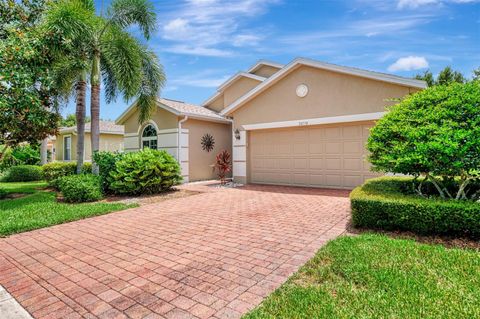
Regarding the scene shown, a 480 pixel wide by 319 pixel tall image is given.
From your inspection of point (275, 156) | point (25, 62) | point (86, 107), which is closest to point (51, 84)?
point (25, 62)

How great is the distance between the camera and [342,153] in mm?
10766

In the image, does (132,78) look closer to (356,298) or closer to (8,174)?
(356,298)

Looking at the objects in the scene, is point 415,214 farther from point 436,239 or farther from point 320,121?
point 320,121

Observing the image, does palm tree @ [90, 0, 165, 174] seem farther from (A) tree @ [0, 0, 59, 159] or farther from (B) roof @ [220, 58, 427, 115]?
(B) roof @ [220, 58, 427, 115]

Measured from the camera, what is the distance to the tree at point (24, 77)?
856cm

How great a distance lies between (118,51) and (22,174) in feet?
44.0

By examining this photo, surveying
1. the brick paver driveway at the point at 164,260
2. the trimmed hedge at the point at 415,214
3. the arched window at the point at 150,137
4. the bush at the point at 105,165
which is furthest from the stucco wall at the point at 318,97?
the bush at the point at 105,165

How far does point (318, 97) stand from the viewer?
11.0 metres

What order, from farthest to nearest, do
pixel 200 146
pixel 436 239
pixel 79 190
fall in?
pixel 200 146 → pixel 79 190 → pixel 436 239

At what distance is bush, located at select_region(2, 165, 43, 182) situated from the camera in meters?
18.1

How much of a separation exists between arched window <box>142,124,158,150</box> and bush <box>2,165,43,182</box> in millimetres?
7818

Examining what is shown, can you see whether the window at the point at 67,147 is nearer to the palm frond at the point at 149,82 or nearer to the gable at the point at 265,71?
the palm frond at the point at 149,82

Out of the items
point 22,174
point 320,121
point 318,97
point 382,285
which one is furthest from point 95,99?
point 382,285

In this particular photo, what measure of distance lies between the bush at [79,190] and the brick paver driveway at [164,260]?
2699 millimetres
